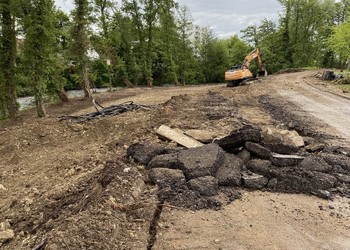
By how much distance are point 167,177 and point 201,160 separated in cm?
63

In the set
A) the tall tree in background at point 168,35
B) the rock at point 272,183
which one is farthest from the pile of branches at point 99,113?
the tall tree in background at point 168,35

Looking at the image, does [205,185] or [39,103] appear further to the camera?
[39,103]

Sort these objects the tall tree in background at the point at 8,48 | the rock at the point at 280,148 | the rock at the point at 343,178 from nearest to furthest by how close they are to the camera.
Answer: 1. the rock at the point at 343,178
2. the rock at the point at 280,148
3. the tall tree in background at the point at 8,48

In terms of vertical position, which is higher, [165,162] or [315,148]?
[165,162]

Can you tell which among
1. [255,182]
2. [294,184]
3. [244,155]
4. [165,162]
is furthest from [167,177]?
[294,184]

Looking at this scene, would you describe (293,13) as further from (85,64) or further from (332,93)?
(85,64)

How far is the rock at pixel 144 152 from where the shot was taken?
527cm

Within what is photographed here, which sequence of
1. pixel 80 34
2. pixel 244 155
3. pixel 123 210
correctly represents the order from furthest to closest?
1. pixel 80 34
2. pixel 244 155
3. pixel 123 210

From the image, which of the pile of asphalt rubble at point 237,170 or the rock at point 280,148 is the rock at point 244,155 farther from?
the rock at point 280,148

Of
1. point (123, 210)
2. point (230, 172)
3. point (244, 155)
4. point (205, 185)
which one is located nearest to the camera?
point (123, 210)

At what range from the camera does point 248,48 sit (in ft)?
151

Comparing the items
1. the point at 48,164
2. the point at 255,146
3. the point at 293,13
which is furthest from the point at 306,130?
the point at 293,13

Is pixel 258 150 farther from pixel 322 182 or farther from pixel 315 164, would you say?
pixel 322 182

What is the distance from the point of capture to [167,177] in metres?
4.52
